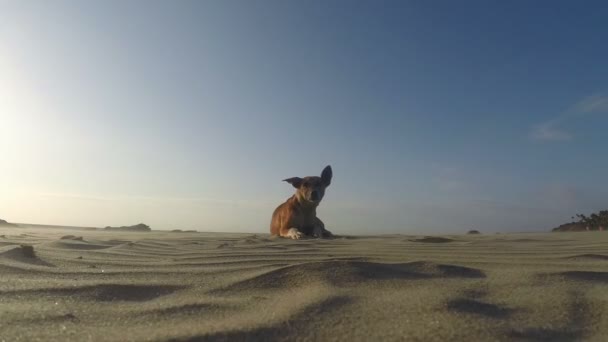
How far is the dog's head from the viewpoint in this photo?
29.2 ft

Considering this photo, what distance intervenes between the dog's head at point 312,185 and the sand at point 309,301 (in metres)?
6.11

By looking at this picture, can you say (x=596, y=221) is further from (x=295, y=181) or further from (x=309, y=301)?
(x=309, y=301)

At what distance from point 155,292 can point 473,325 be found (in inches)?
49.0

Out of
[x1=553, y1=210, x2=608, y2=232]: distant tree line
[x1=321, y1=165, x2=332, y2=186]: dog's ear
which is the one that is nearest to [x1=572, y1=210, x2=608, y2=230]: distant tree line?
[x1=553, y1=210, x2=608, y2=232]: distant tree line

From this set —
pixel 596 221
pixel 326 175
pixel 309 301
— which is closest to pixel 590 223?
pixel 596 221

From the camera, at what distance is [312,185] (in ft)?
29.8

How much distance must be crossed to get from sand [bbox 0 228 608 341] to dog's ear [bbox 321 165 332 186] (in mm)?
6715

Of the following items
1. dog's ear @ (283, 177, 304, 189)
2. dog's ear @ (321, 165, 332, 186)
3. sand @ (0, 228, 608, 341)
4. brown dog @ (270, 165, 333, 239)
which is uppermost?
dog's ear @ (321, 165, 332, 186)

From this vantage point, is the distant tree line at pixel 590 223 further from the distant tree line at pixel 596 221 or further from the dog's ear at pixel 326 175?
the dog's ear at pixel 326 175

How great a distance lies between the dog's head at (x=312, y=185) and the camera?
29.2 feet

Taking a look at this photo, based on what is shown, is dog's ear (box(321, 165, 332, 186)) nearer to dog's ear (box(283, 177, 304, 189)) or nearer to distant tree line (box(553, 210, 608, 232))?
dog's ear (box(283, 177, 304, 189))

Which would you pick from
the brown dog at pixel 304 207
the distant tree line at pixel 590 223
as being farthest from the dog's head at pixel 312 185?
the distant tree line at pixel 590 223

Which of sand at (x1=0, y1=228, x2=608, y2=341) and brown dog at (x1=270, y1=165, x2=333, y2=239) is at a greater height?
brown dog at (x1=270, y1=165, x2=333, y2=239)

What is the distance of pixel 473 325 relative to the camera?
137cm
